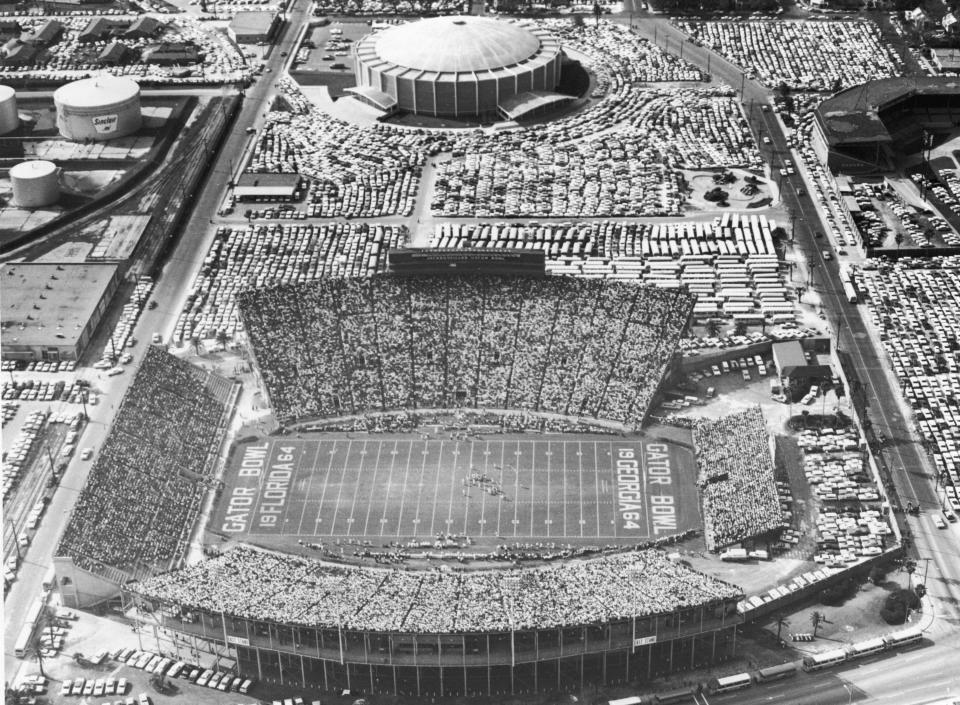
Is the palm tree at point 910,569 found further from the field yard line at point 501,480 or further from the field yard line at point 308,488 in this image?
the field yard line at point 308,488

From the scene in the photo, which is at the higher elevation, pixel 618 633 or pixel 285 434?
pixel 618 633

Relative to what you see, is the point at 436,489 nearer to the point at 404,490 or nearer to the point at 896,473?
the point at 404,490

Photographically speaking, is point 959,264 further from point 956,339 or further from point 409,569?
point 409,569

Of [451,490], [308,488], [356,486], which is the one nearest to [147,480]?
[308,488]

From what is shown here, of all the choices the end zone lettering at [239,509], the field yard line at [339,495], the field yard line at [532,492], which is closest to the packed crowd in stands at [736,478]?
the field yard line at [532,492]

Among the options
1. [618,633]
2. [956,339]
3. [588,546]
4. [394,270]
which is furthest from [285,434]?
[956,339]

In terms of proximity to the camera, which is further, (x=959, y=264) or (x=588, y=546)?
(x=959, y=264)
